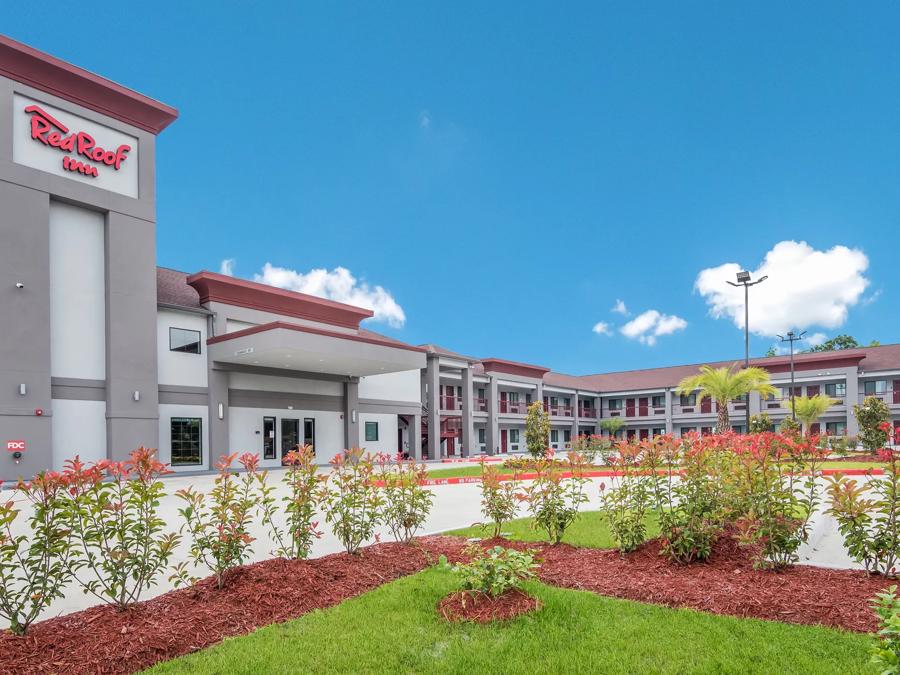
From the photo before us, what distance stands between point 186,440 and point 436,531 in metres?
17.6

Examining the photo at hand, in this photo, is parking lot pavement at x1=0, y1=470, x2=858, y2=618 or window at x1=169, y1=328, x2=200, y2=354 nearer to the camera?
parking lot pavement at x1=0, y1=470, x2=858, y2=618

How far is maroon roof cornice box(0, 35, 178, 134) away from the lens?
20078mm

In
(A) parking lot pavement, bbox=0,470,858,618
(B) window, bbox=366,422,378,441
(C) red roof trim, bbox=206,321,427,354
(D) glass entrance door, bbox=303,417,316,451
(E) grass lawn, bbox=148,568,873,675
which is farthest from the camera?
(B) window, bbox=366,422,378,441

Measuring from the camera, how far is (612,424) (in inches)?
2226

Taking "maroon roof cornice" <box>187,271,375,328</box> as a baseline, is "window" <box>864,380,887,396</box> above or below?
below

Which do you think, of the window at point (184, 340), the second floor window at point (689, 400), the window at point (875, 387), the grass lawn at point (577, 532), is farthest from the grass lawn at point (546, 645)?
the second floor window at point (689, 400)

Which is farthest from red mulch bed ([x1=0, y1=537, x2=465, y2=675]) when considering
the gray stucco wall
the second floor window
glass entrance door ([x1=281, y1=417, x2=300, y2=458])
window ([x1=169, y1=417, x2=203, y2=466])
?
the second floor window

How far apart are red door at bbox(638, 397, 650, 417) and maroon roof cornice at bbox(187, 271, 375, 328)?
34.0m

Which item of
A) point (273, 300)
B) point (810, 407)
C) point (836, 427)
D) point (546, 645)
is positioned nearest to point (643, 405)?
point (836, 427)

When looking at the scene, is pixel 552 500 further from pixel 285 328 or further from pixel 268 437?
pixel 268 437

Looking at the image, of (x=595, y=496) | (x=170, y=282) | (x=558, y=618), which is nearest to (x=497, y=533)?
(x=558, y=618)

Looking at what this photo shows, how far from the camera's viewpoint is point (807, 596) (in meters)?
5.80

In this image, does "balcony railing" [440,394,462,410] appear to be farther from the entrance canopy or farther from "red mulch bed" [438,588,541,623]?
"red mulch bed" [438,588,541,623]

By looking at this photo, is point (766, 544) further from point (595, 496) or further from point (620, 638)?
point (595, 496)
